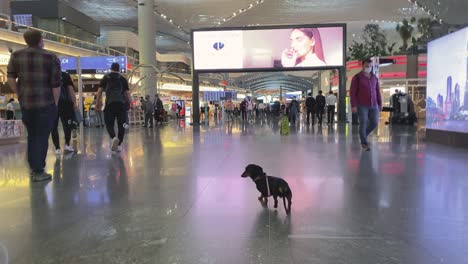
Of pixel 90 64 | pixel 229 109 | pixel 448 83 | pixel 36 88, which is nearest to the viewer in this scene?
pixel 36 88

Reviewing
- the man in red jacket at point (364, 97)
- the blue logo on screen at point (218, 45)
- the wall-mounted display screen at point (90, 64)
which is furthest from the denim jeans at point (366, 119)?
the wall-mounted display screen at point (90, 64)

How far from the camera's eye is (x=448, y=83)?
8.27 metres

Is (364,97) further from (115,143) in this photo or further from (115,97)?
(115,143)

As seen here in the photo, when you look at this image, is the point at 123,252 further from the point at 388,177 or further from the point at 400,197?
the point at 388,177

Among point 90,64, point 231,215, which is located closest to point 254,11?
point 90,64

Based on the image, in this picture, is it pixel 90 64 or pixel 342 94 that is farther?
pixel 90 64

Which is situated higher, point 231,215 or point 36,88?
point 36,88

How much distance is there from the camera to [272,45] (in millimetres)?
19000

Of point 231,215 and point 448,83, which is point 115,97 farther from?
point 448,83

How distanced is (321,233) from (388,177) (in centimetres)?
230

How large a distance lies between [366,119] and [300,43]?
11.9 meters

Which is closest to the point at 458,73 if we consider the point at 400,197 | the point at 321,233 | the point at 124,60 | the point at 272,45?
the point at 400,197

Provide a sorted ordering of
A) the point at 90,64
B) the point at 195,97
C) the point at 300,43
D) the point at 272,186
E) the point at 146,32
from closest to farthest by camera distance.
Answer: the point at 272,186 → the point at 300,43 → the point at 195,97 → the point at 90,64 → the point at 146,32

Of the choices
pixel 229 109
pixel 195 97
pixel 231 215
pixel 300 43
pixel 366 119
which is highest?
pixel 300 43
